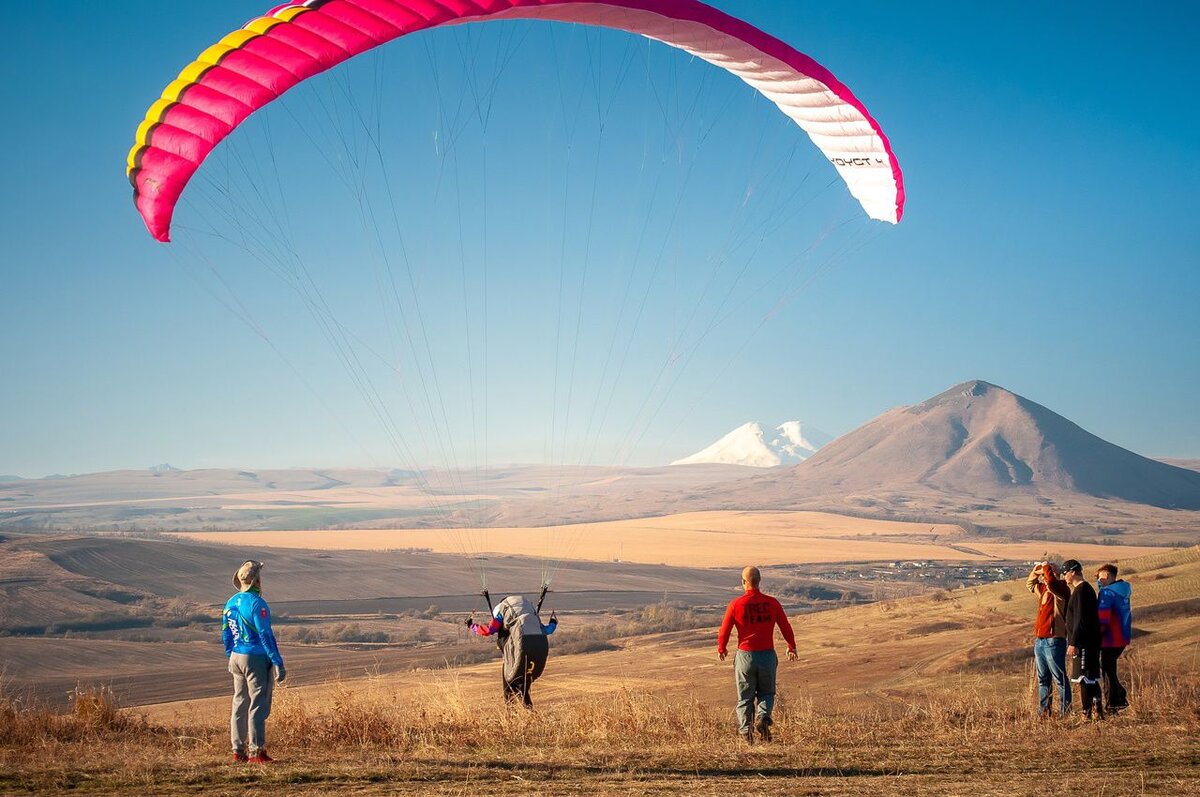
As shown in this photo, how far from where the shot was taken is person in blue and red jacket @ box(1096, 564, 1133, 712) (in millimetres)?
9992

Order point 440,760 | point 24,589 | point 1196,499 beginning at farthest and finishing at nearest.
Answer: point 1196,499 → point 24,589 → point 440,760

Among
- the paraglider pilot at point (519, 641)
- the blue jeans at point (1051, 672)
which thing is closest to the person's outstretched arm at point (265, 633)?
the paraglider pilot at point (519, 641)

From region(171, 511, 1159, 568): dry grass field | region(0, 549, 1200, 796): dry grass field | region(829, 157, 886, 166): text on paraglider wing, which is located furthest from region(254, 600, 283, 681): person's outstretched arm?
region(171, 511, 1159, 568): dry grass field

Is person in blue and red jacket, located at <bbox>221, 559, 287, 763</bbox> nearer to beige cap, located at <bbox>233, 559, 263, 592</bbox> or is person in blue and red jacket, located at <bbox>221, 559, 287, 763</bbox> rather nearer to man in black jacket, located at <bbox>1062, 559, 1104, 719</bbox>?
beige cap, located at <bbox>233, 559, 263, 592</bbox>

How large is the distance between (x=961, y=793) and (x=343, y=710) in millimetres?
5295

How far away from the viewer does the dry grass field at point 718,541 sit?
99.2 m

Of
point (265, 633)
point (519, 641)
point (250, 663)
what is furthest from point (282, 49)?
point (519, 641)

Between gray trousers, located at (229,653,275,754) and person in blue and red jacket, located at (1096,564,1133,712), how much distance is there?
795 cm

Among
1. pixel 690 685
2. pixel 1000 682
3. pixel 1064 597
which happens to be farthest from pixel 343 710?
pixel 690 685

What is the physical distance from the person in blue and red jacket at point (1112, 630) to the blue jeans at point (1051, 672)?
445 mm

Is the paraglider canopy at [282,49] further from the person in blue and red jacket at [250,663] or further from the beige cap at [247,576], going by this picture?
the person in blue and red jacket at [250,663]

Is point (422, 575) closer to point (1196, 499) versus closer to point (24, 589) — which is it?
point (24, 589)

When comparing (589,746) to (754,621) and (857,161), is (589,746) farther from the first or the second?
(857,161)

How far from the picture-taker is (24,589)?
55938 mm
